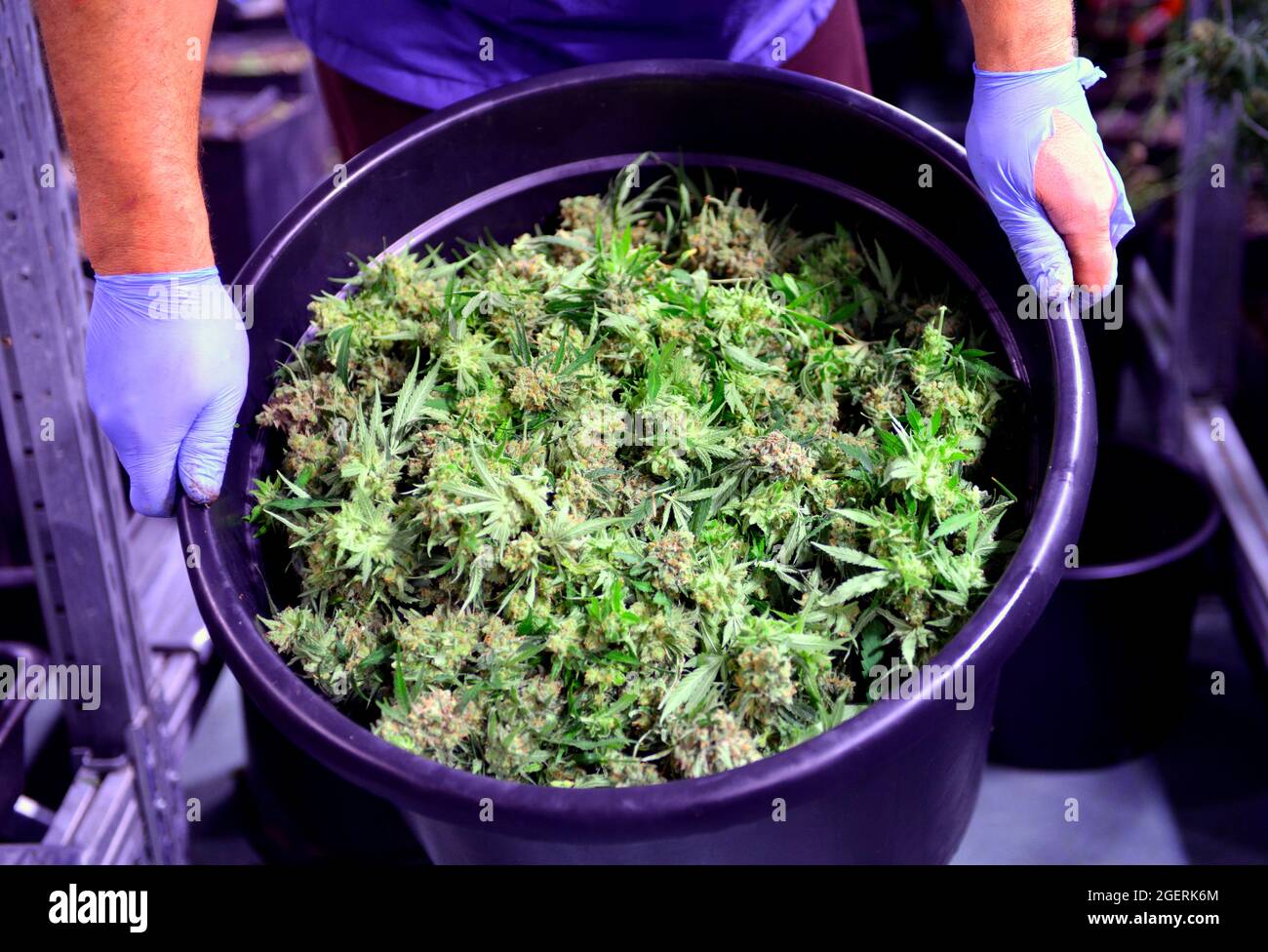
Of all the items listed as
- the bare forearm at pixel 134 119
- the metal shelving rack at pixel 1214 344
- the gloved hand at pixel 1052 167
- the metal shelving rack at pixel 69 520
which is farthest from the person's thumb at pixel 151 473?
the metal shelving rack at pixel 1214 344

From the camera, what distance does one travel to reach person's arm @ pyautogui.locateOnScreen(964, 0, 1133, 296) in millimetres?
885

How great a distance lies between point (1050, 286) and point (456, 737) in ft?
1.78

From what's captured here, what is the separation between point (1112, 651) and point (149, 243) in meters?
1.21

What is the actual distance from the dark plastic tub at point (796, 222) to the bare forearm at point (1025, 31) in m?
0.09

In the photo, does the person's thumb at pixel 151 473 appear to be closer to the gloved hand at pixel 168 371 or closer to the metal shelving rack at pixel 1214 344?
the gloved hand at pixel 168 371

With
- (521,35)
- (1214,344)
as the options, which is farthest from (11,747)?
(1214,344)

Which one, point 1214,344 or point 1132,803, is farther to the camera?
point 1214,344

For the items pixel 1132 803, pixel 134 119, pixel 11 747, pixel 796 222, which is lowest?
pixel 1132 803

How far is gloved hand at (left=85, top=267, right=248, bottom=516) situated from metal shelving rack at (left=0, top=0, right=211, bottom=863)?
0.27 m

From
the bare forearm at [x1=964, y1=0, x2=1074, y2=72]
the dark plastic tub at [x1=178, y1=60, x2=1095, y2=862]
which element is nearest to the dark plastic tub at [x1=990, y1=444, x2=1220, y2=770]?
the dark plastic tub at [x1=178, y1=60, x2=1095, y2=862]

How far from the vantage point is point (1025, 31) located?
0.90m

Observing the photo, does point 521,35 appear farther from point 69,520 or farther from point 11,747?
point 11,747

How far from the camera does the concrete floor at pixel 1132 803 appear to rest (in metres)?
1.42

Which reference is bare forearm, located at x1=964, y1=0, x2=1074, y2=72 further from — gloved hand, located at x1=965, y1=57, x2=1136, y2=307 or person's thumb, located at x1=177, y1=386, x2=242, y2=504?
→ person's thumb, located at x1=177, y1=386, x2=242, y2=504
